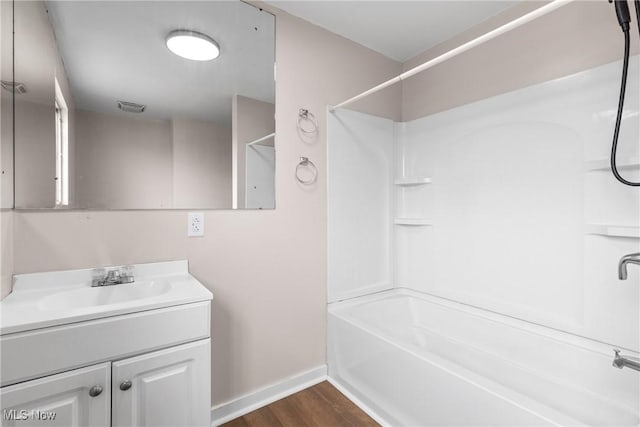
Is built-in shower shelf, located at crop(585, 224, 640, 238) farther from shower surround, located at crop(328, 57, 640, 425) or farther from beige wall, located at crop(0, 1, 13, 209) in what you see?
beige wall, located at crop(0, 1, 13, 209)

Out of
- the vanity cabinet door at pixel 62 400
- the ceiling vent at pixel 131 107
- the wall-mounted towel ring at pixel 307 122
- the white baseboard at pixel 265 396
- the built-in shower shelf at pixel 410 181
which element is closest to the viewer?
the vanity cabinet door at pixel 62 400

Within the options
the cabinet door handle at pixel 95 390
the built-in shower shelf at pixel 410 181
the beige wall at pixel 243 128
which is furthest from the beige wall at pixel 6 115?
the built-in shower shelf at pixel 410 181

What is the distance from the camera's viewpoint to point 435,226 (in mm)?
2453

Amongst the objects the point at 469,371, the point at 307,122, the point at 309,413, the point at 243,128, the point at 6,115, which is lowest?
the point at 309,413

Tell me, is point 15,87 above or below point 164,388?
above

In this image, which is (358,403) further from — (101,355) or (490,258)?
(101,355)

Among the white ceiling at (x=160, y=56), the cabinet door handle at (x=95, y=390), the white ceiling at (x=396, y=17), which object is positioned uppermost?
the white ceiling at (x=396, y=17)

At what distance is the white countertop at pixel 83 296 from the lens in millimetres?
1049

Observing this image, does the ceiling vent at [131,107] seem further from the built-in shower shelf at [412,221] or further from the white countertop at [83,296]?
the built-in shower shelf at [412,221]

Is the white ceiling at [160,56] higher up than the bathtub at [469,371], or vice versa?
the white ceiling at [160,56]

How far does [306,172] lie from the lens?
7.07ft

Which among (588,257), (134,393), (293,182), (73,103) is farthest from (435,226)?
(73,103)

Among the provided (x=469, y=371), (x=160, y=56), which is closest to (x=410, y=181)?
(x=469, y=371)

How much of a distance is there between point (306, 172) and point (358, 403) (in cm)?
149
